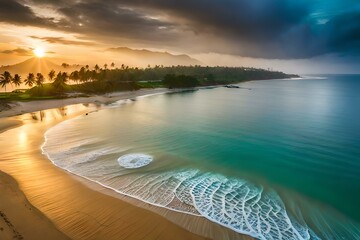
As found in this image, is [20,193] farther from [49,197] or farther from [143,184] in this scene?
[143,184]

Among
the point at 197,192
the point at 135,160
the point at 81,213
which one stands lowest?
the point at 197,192

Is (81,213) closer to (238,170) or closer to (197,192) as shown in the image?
(197,192)

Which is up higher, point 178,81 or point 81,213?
point 178,81

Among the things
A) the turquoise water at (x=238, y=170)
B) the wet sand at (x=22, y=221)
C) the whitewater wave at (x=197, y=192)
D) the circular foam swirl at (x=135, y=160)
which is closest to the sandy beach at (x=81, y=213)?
the wet sand at (x=22, y=221)

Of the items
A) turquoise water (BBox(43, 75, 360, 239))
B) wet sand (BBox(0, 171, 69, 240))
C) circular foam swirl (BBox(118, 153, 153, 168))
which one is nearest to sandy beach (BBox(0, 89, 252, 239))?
wet sand (BBox(0, 171, 69, 240))

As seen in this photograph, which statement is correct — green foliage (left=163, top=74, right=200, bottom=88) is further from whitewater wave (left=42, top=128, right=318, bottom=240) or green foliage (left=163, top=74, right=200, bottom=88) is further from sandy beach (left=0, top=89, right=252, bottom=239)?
sandy beach (left=0, top=89, right=252, bottom=239)

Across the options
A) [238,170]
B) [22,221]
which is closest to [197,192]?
[238,170]

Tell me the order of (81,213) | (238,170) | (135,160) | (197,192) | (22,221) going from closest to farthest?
1. (22,221)
2. (81,213)
3. (197,192)
4. (238,170)
5. (135,160)
